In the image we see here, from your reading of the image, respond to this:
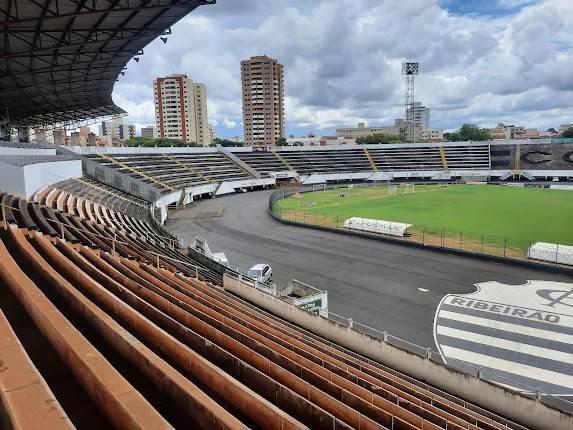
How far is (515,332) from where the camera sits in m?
15.8

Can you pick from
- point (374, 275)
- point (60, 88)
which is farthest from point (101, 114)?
point (374, 275)

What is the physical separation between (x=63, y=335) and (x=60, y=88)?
40.0 metres

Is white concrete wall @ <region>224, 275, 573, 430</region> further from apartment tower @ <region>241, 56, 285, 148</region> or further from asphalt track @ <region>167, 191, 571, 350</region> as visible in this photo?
apartment tower @ <region>241, 56, 285, 148</region>

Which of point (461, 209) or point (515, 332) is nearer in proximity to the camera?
point (515, 332)

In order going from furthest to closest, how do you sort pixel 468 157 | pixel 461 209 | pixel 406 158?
pixel 406 158, pixel 468 157, pixel 461 209

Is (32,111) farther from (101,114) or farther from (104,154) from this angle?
(104,154)

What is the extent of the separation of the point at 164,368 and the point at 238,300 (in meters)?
9.36

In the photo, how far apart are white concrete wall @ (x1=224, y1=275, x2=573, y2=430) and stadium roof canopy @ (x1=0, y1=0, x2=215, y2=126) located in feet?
45.1

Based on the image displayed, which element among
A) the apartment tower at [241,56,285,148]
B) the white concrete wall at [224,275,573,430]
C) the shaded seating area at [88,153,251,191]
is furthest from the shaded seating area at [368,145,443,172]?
the apartment tower at [241,56,285,148]

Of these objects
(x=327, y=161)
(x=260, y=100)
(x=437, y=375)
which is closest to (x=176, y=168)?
(x=327, y=161)

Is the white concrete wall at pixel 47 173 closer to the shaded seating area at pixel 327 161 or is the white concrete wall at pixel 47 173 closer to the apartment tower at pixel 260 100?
the shaded seating area at pixel 327 161

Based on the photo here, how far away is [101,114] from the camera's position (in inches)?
2197

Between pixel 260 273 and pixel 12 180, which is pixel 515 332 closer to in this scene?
pixel 260 273

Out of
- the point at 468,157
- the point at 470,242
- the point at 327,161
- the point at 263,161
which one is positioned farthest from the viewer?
the point at 468,157
